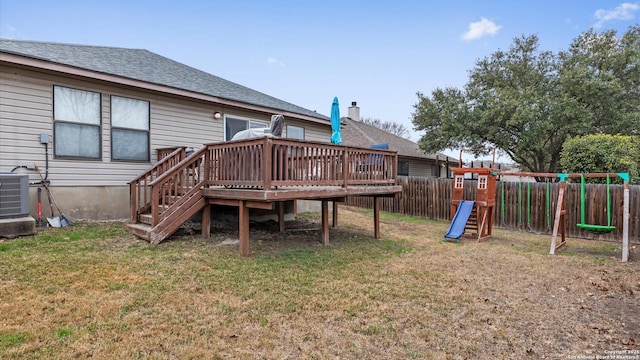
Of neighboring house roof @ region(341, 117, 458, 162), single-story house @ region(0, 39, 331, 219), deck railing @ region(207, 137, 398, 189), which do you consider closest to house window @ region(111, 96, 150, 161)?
single-story house @ region(0, 39, 331, 219)

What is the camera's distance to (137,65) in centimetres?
862

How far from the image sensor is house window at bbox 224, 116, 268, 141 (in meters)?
9.30

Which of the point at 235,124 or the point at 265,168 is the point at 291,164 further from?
the point at 235,124

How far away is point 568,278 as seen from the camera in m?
5.05

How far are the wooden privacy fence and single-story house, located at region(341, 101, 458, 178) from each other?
6.73 m

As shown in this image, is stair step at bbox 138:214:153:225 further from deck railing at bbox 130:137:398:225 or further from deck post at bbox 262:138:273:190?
deck post at bbox 262:138:273:190

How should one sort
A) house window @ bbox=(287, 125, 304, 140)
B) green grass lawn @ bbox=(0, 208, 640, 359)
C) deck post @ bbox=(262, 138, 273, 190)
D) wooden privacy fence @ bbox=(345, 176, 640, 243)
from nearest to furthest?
green grass lawn @ bbox=(0, 208, 640, 359), deck post @ bbox=(262, 138, 273, 190), wooden privacy fence @ bbox=(345, 176, 640, 243), house window @ bbox=(287, 125, 304, 140)

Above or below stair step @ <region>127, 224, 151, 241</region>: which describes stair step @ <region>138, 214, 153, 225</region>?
above

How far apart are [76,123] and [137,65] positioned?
2.51 m

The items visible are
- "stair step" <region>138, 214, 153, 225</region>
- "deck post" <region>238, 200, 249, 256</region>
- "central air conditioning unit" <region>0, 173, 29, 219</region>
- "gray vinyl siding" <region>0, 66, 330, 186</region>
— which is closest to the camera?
"deck post" <region>238, 200, 249, 256</region>

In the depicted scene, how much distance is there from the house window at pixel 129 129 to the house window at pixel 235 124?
6.72ft

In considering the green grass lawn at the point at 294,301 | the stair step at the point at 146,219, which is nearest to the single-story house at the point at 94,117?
the green grass lawn at the point at 294,301

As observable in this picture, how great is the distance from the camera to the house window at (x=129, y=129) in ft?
24.3

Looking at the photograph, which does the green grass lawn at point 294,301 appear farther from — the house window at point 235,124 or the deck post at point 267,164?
the house window at point 235,124
